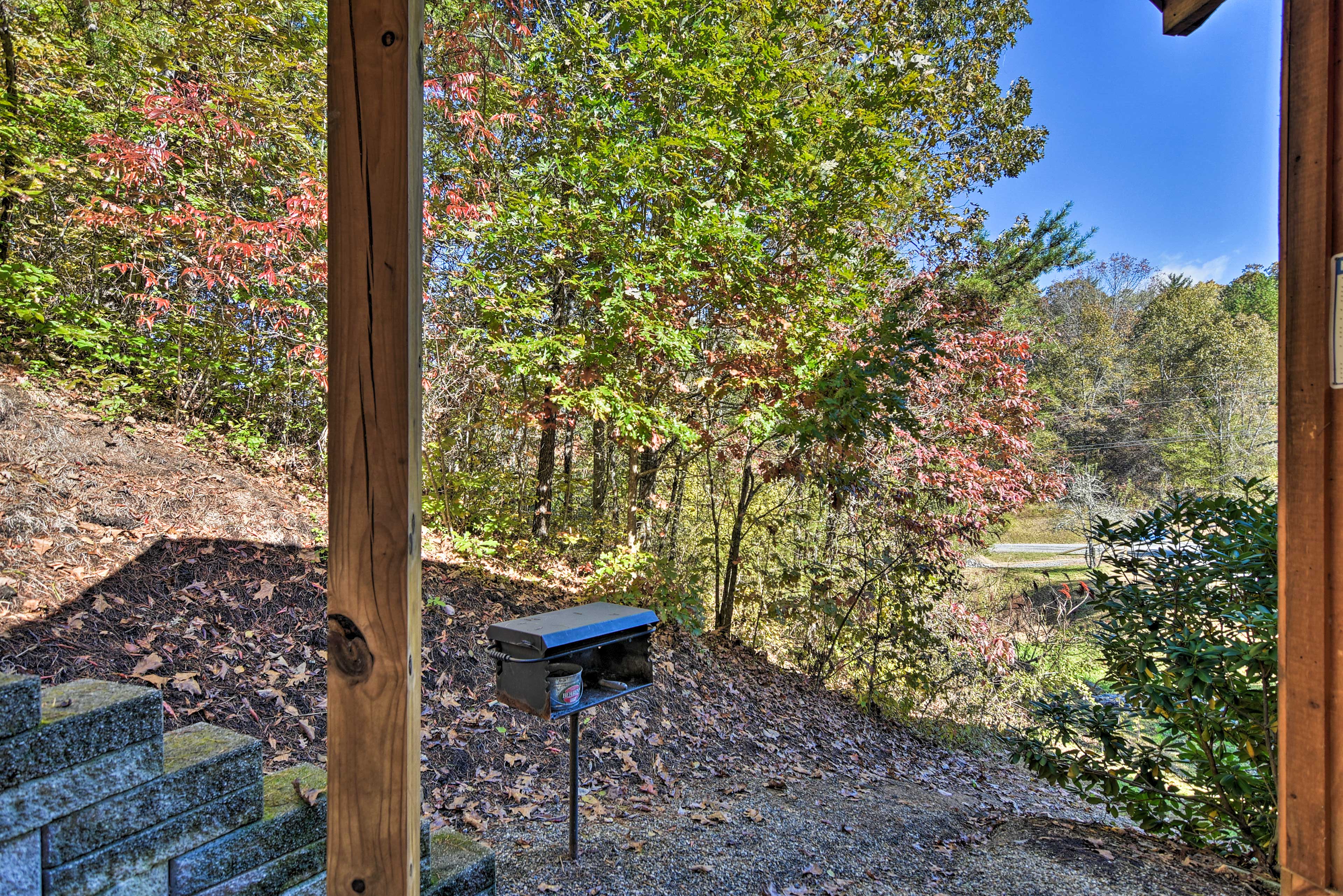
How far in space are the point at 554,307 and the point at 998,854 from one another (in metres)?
4.96

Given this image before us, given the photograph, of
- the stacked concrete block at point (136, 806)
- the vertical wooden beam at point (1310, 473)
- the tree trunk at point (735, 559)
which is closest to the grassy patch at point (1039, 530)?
the tree trunk at point (735, 559)

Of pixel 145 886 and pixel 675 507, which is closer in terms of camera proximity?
pixel 145 886

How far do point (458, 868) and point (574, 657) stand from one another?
0.97 m

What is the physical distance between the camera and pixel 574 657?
2.75 metres

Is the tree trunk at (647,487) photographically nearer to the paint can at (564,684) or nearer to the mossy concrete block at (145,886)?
the paint can at (564,684)

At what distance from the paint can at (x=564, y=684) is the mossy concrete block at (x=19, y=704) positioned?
4.73ft

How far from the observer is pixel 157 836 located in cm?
135

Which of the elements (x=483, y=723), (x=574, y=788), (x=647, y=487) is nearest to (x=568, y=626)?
(x=574, y=788)

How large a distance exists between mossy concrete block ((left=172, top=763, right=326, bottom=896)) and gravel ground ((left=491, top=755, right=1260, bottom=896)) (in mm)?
983

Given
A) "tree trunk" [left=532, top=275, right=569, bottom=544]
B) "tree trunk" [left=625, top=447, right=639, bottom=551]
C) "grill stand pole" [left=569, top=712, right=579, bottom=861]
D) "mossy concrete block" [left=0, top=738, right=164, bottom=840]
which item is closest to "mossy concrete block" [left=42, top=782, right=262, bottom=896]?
"mossy concrete block" [left=0, top=738, right=164, bottom=840]

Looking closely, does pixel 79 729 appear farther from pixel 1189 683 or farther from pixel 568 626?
pixel 1189 683

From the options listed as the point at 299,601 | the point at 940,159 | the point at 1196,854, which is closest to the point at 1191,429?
the point at 940,159

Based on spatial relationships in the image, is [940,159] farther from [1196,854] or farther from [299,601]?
[299,601]

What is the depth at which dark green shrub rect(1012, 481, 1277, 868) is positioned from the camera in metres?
2.54
